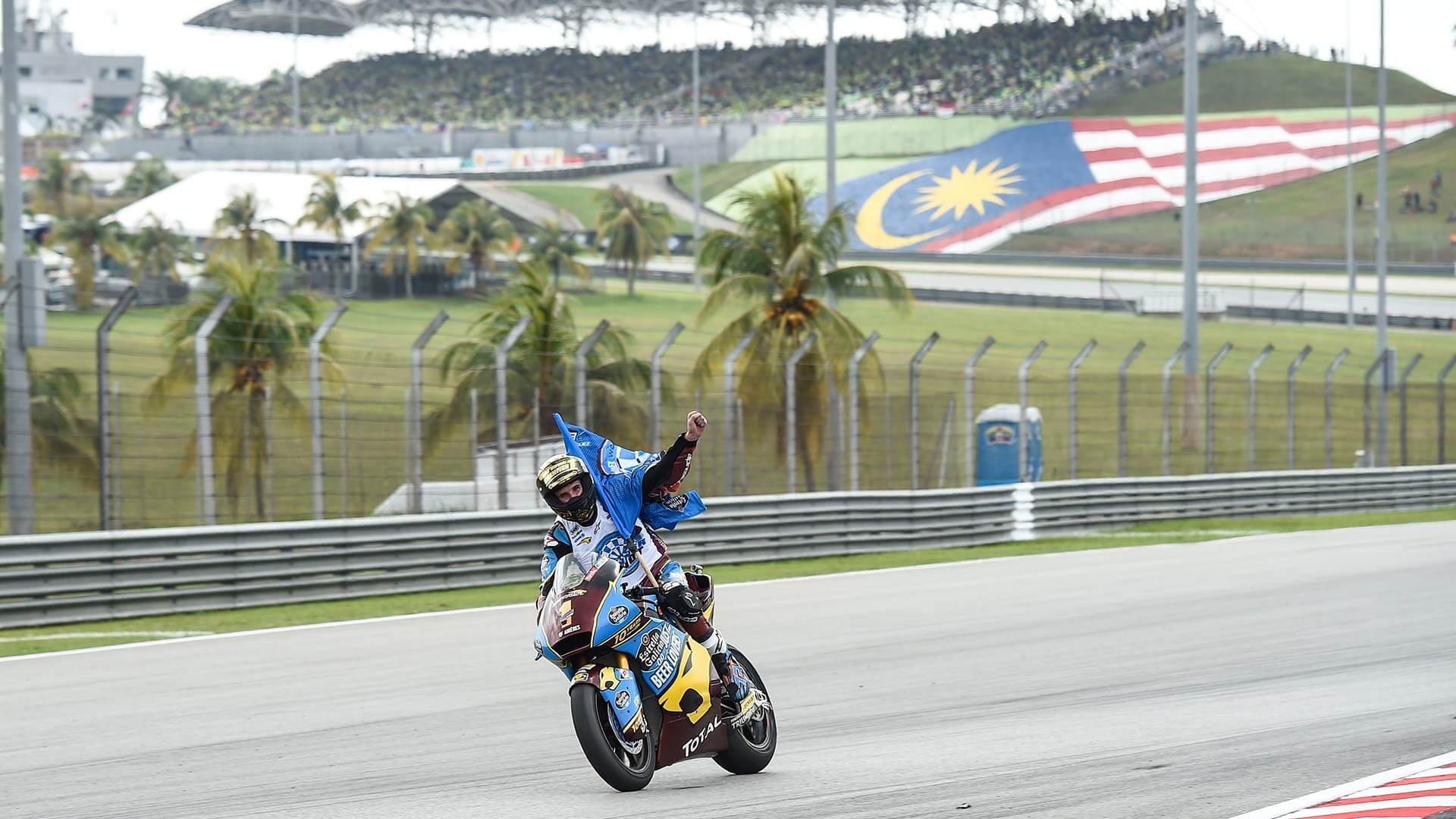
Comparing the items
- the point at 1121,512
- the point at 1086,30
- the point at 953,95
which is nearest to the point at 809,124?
the point at 953,95

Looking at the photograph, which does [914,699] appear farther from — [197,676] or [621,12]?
[621,12]

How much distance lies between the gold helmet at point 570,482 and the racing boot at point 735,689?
0.89m

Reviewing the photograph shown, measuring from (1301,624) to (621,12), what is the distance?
352 feet

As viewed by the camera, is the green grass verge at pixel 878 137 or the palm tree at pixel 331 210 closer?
the palm tree at pixel 331 210

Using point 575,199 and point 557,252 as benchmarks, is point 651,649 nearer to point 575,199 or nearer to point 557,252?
point 557,252

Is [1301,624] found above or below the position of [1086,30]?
below

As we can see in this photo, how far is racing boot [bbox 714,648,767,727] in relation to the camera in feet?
23.0

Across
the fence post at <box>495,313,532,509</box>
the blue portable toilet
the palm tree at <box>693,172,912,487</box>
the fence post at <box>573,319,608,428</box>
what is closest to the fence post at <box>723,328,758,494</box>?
the fence post at <box>573,319,608,428</box>

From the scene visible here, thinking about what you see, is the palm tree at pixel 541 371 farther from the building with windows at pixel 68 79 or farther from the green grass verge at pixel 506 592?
the building with windows at pixel 68 79

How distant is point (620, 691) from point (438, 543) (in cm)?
899

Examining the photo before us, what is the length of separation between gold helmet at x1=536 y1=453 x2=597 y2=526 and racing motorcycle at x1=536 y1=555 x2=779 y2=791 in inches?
7.4

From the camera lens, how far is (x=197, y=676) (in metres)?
10.4

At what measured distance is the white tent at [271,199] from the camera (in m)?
64.1

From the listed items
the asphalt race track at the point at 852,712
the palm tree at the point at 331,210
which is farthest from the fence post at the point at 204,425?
the palm tree at the point at 331,210
